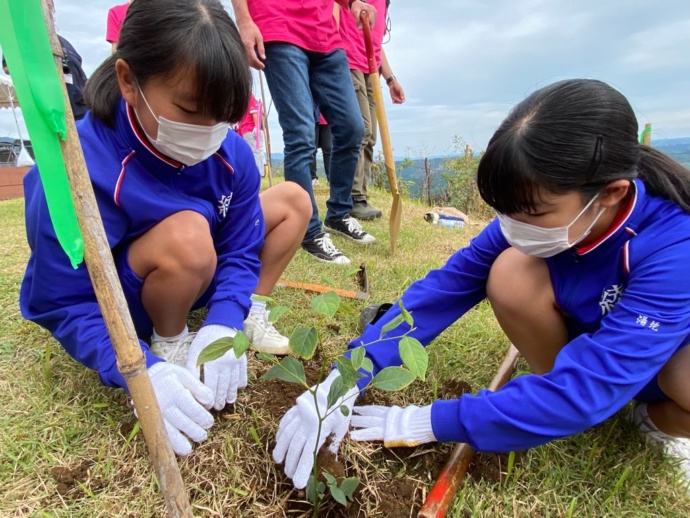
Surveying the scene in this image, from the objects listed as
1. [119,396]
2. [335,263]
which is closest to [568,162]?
[119,396]

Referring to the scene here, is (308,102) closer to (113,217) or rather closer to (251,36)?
(251,36)

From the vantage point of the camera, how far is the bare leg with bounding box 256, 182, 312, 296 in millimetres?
1867

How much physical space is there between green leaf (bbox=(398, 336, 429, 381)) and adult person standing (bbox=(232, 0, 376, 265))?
170 cm

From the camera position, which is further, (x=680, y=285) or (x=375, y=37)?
(x=375, y=37)

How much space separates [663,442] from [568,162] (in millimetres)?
844

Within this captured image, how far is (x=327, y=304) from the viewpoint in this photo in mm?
863

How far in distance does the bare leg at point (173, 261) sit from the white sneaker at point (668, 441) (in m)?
1.31

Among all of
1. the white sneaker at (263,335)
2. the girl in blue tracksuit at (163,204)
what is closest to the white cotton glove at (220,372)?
the girl in blue tracksuit at (163,204)

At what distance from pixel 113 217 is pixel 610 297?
1.31m

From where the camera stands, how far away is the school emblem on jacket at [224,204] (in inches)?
62.1

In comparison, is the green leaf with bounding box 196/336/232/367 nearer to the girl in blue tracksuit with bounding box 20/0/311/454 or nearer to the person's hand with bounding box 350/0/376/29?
the girl in blue tracksuit with bounding box 20/0/311/454

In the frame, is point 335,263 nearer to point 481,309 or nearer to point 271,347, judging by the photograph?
point 481,309

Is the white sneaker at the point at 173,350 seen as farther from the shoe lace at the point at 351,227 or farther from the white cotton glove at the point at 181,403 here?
the shoe lace at the point at 351,227

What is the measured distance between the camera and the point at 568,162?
3.32 ft
